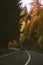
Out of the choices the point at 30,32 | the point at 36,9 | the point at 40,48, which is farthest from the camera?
the point at 30,32

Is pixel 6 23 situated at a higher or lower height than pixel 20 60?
higher

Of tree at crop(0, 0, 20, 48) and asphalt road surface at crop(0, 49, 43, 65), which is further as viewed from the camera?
tree at crop(0, 0, 20, 48)

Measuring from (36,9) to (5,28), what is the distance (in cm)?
2031

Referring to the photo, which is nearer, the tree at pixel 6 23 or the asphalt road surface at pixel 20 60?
the asphalt road surface at pixel 20 60

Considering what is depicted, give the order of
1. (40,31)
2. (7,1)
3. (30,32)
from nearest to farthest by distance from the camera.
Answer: (7,1)
(40,31)
(30,32)

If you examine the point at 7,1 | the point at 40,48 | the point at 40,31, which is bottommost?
the point at 40,48

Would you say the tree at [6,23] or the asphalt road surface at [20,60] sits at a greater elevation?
the tree at [6,23]

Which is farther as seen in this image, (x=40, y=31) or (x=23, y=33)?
(x=23, y=33)

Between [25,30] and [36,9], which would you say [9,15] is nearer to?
[36,9]

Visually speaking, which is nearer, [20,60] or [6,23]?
[20,60]

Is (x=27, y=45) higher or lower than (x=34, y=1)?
lower

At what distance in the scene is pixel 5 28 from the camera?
45.4m

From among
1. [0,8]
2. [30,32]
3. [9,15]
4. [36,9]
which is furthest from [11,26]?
[30,32]

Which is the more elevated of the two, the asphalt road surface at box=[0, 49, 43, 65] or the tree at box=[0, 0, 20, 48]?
the tree at box=[0, 0, 20, 48]
